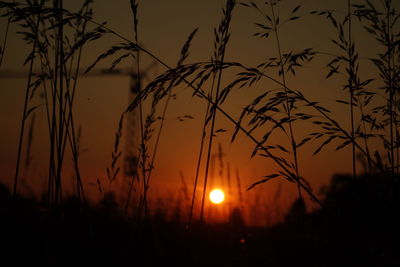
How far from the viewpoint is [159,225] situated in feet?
14.3

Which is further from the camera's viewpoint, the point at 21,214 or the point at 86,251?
the point at 21,214

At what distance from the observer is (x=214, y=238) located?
3879mm

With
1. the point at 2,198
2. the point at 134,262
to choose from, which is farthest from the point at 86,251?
the point at 2,198

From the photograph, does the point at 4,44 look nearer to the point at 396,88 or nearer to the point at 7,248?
the point at 7,248

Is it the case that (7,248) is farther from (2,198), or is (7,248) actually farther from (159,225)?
(159,225)

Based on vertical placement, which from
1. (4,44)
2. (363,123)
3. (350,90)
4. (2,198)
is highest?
(4,44)

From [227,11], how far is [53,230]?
58.3 inches

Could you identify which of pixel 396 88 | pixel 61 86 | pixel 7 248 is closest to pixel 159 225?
pixel 7 248

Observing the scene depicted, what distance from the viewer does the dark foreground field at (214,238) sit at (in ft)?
7.04

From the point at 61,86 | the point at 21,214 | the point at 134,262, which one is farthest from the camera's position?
the point at 21,214

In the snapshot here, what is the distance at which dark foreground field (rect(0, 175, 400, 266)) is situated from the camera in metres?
2.14

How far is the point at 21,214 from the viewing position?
3.81 metres

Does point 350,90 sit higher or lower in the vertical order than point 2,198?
higher

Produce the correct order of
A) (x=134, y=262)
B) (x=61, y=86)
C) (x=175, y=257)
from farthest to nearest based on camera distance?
(x=175, y=257), (x=134, y=262), (x=61, y=86)
